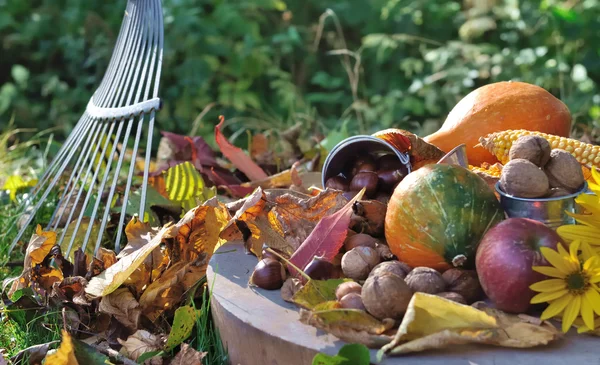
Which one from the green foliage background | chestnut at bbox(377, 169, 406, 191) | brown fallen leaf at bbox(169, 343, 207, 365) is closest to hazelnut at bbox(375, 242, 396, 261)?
chestnut at bbox(377, 169, 406, 191)

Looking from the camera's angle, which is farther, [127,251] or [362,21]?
[362,21]

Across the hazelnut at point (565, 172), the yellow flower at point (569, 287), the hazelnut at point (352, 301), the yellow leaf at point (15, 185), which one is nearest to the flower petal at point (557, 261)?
the yellow flower at point (569, 287)

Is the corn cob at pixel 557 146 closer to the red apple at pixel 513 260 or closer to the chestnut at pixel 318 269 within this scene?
the red apple at pixel 513 260

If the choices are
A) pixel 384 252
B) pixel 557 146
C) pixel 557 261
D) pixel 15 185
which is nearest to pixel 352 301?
pixel 384 252

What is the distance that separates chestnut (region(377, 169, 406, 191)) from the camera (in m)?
1.79

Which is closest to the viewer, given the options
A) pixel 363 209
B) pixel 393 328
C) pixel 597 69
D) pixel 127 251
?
pixel 393 328

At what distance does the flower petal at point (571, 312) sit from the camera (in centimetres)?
126

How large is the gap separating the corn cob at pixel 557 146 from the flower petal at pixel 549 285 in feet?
1.69

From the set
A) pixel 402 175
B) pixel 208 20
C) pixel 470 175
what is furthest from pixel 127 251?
pixel 208 20

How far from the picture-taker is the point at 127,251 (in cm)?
180

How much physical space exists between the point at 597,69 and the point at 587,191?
3.13m

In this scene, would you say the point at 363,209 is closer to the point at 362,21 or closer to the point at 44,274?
the point at 44,274

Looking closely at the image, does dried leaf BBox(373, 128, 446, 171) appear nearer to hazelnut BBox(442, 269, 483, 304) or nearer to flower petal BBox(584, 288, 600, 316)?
hazelnut BBox(442, 269, 483, 304)

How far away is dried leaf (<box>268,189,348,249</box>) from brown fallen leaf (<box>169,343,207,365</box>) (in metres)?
0.33
